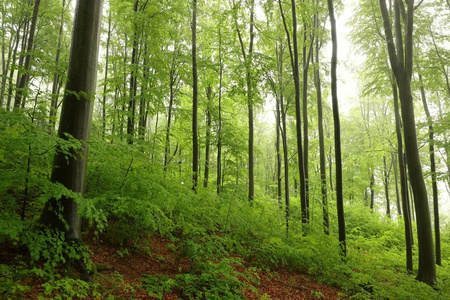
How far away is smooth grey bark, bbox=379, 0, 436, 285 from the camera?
23.2 feet

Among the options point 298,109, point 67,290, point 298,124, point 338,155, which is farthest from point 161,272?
point 298,109

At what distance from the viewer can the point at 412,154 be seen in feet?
23.9

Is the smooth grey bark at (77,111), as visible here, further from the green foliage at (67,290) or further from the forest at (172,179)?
the green foliage at (67,290)

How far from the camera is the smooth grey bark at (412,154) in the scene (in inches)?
279

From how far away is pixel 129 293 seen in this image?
351cm

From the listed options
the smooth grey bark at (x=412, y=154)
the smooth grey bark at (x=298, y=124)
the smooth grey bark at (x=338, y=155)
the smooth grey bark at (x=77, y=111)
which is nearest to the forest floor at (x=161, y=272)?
the smooth grey bark at (x=77, y=111)

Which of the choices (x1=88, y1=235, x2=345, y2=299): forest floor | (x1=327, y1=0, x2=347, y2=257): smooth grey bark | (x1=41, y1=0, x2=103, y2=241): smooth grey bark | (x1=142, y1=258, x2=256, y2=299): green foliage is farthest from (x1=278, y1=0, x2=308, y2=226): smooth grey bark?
(x1=41, y1=0, x2=103, y2=241): smooth grey bark

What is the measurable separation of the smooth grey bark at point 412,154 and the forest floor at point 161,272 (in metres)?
3.06

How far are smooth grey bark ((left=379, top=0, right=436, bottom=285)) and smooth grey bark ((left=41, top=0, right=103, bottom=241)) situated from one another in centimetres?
795

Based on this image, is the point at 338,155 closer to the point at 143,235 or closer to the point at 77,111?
the point at 143,235

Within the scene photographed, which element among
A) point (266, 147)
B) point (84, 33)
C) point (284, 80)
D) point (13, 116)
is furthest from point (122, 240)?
point (266, 147)

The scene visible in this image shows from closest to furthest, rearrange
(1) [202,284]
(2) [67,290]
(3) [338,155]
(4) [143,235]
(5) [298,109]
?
(2) [67,290] → (1) [202,284] → (4) [143,235] → (3) [338,155] → (5) [298,109]

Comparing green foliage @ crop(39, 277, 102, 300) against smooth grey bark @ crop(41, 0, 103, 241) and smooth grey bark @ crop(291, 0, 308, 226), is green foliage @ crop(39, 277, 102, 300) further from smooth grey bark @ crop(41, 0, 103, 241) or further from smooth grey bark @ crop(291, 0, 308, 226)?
smooth grey bark @ crop(291, 0, 308, 226)

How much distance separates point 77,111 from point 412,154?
27.0 ft
